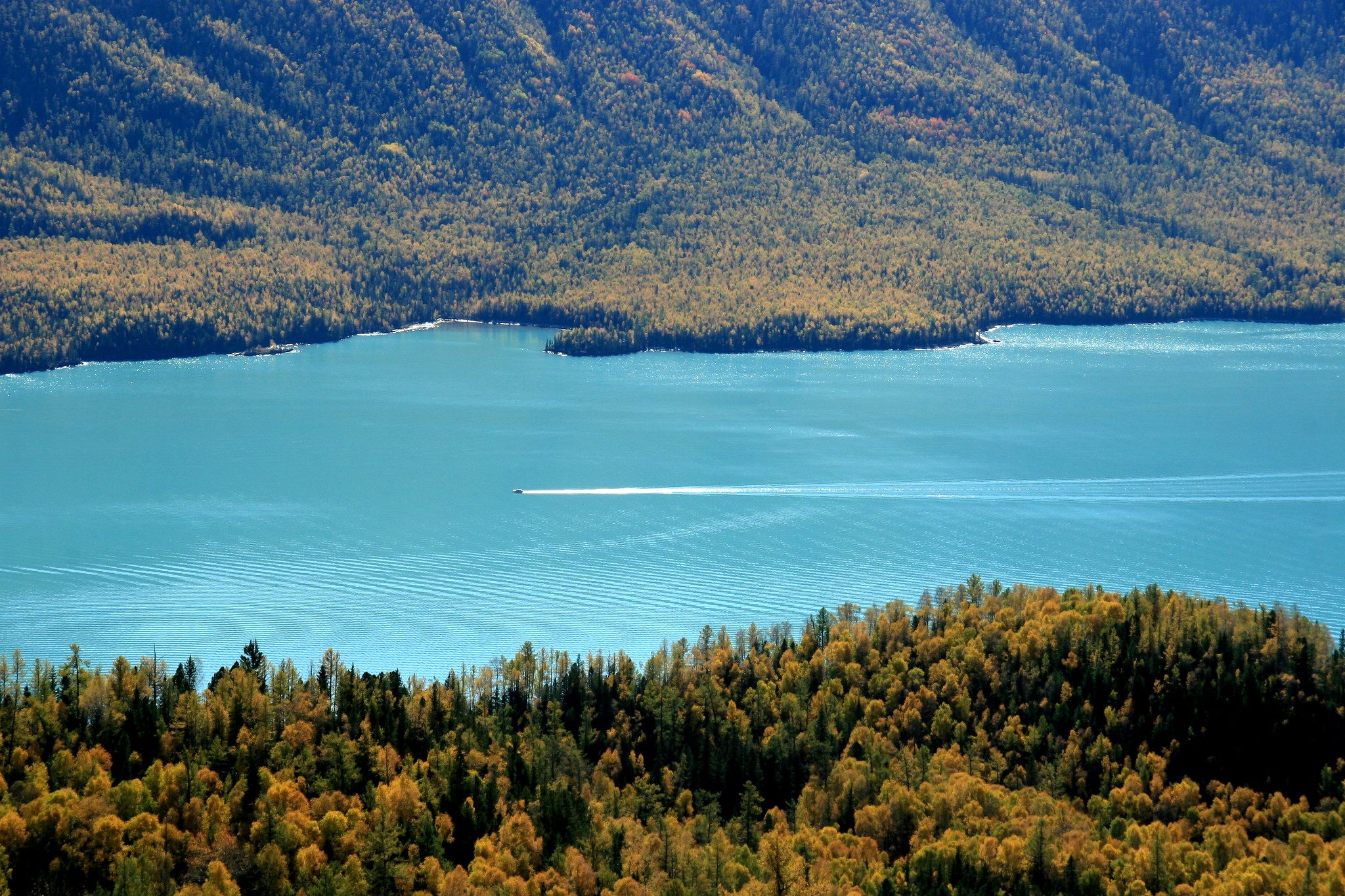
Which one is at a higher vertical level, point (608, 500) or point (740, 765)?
point (608, 500)

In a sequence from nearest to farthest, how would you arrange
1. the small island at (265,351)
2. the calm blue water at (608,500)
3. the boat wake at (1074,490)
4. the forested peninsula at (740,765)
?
the forested peninsula at (740,765)
the calm blue water at (608,500)
the boat wake at (1074,490)
the small island at (265,351)

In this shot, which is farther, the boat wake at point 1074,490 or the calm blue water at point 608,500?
the boat wake at point 1074,490

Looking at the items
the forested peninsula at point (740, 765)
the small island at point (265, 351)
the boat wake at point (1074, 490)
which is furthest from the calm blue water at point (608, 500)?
the small island at point (265, 351)

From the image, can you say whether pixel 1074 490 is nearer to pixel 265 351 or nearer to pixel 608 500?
pixel 608 500

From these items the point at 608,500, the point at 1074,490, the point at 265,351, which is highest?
the point at 265,351

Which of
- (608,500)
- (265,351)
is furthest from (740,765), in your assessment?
(265,351)

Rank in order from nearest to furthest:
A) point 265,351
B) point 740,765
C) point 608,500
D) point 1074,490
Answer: point 740,765, point 608,500, point 1074,490, point 265,351

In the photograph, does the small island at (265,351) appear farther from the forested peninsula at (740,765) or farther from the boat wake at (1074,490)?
the forested peninsula at (740,765)
